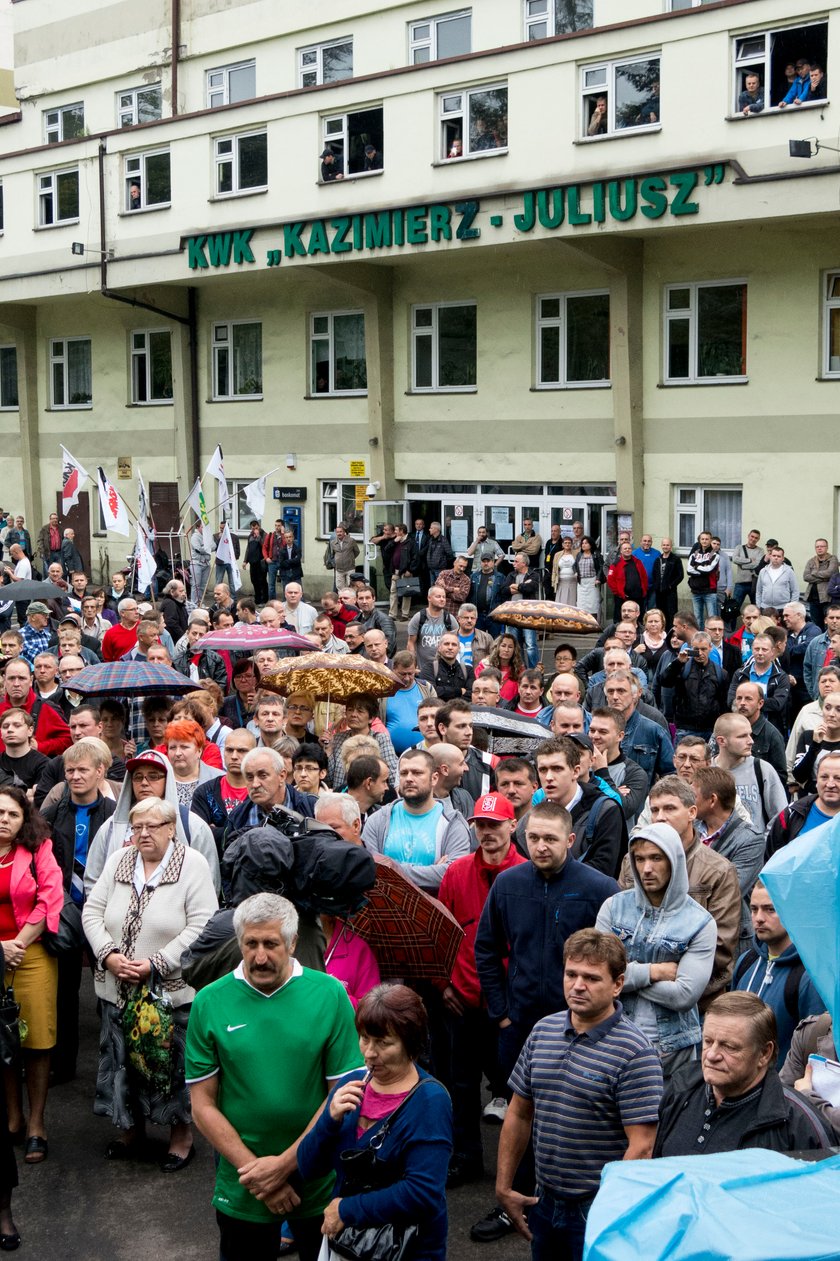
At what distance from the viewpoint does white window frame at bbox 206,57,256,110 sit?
30891 mm

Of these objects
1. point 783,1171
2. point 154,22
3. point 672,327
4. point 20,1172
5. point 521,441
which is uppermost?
point 154,22

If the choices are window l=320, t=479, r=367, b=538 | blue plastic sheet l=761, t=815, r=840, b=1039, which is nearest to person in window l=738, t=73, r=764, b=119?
window l=320, t=479, r=367, b=538

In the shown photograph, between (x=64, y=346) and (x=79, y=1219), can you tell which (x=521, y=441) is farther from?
(x=79, y=1219)

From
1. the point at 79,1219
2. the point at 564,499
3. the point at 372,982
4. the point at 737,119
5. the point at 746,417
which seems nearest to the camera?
the point at 372,982

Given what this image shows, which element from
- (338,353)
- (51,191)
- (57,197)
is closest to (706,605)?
(338,353)

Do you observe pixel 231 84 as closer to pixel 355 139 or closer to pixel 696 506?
pixel 355 139

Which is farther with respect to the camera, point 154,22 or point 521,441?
point 154,22

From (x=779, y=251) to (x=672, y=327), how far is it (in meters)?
2.37

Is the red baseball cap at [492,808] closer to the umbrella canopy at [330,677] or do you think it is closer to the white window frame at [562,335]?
the umbrella canopy at [330,677]

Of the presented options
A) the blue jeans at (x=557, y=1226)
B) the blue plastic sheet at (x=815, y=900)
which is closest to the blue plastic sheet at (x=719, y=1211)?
the blue plastic sheet at (x=815, y=900)

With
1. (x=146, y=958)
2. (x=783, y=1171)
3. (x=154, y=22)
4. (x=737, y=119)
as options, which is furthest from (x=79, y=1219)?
(x=154, y=22)

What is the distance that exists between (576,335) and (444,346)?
10.1ft

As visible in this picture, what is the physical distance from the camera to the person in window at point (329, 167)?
27844 millimetres

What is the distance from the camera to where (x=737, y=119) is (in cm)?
2242
